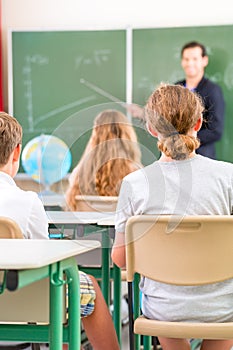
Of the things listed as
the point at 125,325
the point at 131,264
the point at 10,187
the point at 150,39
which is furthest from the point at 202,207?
the point at 150,39

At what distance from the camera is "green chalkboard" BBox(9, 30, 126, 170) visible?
19.6 ft

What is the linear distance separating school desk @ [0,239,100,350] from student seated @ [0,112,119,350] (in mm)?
274

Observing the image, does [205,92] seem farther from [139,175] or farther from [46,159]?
[139,175]

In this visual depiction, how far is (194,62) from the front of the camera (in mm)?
5773

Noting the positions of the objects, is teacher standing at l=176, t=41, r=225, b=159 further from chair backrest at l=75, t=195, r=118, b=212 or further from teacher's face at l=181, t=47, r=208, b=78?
chair backrest at l=75, t=195, r=118, b=212

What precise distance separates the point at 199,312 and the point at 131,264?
26cm

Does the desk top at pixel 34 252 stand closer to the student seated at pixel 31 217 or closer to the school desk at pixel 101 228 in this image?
the student seated at pixel 31 217

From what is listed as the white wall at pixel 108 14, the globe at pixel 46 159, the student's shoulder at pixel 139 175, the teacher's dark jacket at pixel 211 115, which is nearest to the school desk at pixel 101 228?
the student's shoulder at pixel 139 175

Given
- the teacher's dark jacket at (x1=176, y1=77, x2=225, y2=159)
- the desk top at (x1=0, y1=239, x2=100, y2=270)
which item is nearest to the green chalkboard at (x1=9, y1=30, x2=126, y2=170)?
the teacher's dark jacket at (x1=176, y1=77, x2=225, y2=159)

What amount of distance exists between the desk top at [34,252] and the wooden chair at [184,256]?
270mm

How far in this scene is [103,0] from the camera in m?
6.00

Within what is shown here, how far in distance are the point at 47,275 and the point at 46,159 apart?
3.98 meters

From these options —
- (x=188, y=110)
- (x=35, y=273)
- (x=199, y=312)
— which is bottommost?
(x=199, y=312)

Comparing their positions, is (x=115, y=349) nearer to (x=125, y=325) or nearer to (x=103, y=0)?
(x=125, y=325)
